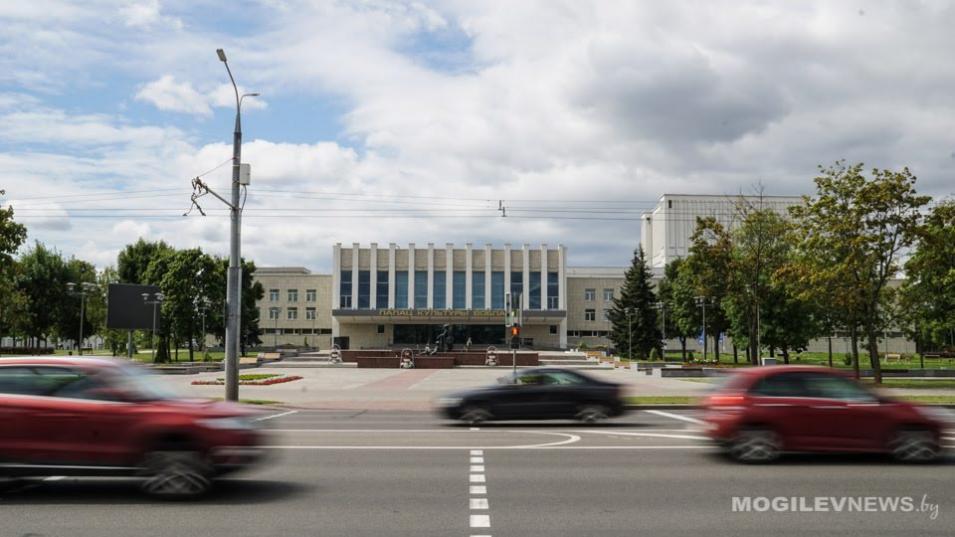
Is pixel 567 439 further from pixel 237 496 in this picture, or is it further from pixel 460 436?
pixel 237 496

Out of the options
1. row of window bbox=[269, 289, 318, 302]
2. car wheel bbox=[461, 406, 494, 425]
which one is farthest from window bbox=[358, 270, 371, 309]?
car wheel bbox=[461, 406, 494, 425]

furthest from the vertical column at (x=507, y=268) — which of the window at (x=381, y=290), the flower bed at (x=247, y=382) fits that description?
the flower bed at (x=247, y=382)

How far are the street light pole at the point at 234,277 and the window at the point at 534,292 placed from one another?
254 feet

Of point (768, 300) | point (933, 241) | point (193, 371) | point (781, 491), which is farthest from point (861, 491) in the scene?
point (768, 300)

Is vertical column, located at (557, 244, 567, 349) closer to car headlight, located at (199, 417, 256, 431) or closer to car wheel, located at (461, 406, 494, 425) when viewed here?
car wheel, located at (461, 406, 494, 425)

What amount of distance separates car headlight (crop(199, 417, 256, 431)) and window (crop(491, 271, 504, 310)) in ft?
297

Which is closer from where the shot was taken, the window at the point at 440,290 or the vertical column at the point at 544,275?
the window at the point at 440,290

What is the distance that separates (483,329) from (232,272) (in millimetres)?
78475

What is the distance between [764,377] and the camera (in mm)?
11828

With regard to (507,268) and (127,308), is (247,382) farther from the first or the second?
(507,268)

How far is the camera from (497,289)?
100 metres

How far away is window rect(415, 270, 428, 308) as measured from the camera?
99562 mm

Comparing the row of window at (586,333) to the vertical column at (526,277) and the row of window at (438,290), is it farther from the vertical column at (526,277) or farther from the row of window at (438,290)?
the vertical column at (526,277)

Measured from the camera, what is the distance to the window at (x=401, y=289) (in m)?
99.6
